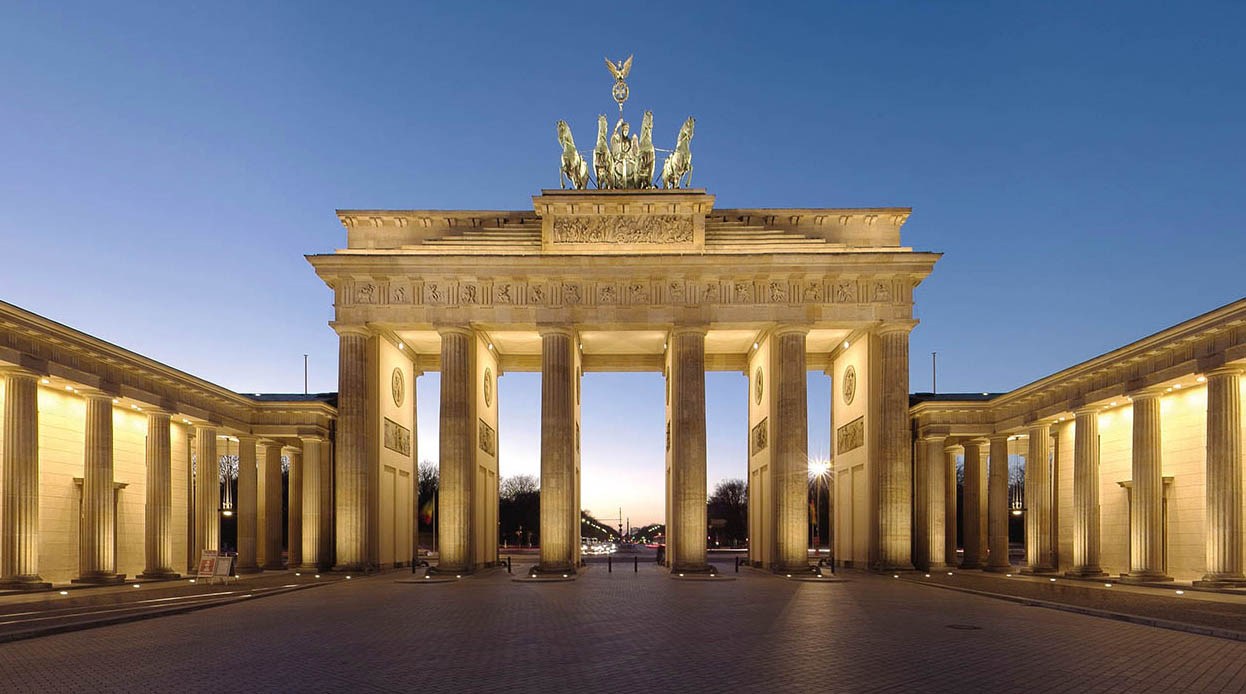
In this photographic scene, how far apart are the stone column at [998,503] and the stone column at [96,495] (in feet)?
130

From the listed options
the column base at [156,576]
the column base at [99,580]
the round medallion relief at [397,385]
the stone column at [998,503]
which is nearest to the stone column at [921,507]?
the stone column at [998,503]

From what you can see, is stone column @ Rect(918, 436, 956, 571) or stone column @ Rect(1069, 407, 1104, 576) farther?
stone column @ Rect(918, 436, 956, 571)

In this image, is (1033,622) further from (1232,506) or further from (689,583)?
(689,583)

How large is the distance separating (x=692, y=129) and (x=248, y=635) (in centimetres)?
3479

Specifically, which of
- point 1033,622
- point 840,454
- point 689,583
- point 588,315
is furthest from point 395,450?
point 1033,622

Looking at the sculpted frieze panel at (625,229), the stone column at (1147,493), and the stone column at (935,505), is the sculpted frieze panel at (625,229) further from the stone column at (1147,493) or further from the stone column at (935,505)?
the stone column at (1147,493)

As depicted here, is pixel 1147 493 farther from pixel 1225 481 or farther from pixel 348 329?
pixel 348 329

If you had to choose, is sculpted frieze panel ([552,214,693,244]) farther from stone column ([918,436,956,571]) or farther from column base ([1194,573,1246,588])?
column base ([1194,573,1246,588])

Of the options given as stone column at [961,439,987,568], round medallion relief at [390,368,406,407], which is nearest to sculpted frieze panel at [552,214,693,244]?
round medallion relief at [390,368,406,407]

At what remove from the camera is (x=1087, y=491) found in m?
37.8

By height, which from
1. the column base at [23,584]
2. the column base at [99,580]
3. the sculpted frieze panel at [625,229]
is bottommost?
the column base at [99,580]

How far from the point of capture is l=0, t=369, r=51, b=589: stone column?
29016mm

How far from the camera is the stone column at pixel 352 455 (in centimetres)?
4291

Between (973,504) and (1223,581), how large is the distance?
70.7ft
